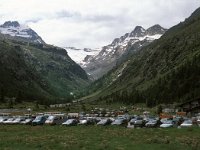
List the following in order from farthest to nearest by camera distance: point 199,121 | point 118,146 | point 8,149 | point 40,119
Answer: point 40,119 → point 199,121 → point 118,146 → point 8,149

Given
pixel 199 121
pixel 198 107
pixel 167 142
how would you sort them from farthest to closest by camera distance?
pixel 198 107 < pixel 199 121 < pixel 167 142

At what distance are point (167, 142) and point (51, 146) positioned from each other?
14797 millimetres

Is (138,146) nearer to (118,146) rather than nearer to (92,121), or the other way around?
(118,146)

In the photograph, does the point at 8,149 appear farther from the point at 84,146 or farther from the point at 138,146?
the point at 138,146

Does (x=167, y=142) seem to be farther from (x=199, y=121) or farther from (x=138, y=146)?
(x=199, y=121)

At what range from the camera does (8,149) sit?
45.2 metres

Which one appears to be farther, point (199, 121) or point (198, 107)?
point (198, 107)

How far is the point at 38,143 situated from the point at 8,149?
254 inches

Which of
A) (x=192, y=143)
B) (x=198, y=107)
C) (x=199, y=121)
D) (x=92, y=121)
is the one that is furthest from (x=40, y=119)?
(x=198, y=107)

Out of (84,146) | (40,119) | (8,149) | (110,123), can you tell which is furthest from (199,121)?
(8,149)

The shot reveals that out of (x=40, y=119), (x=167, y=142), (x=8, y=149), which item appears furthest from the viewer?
(x=40, y=119)

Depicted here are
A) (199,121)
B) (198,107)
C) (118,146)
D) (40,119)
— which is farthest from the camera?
(198,107)

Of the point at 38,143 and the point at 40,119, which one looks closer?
the point at 38,143

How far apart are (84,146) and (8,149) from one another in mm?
8891
